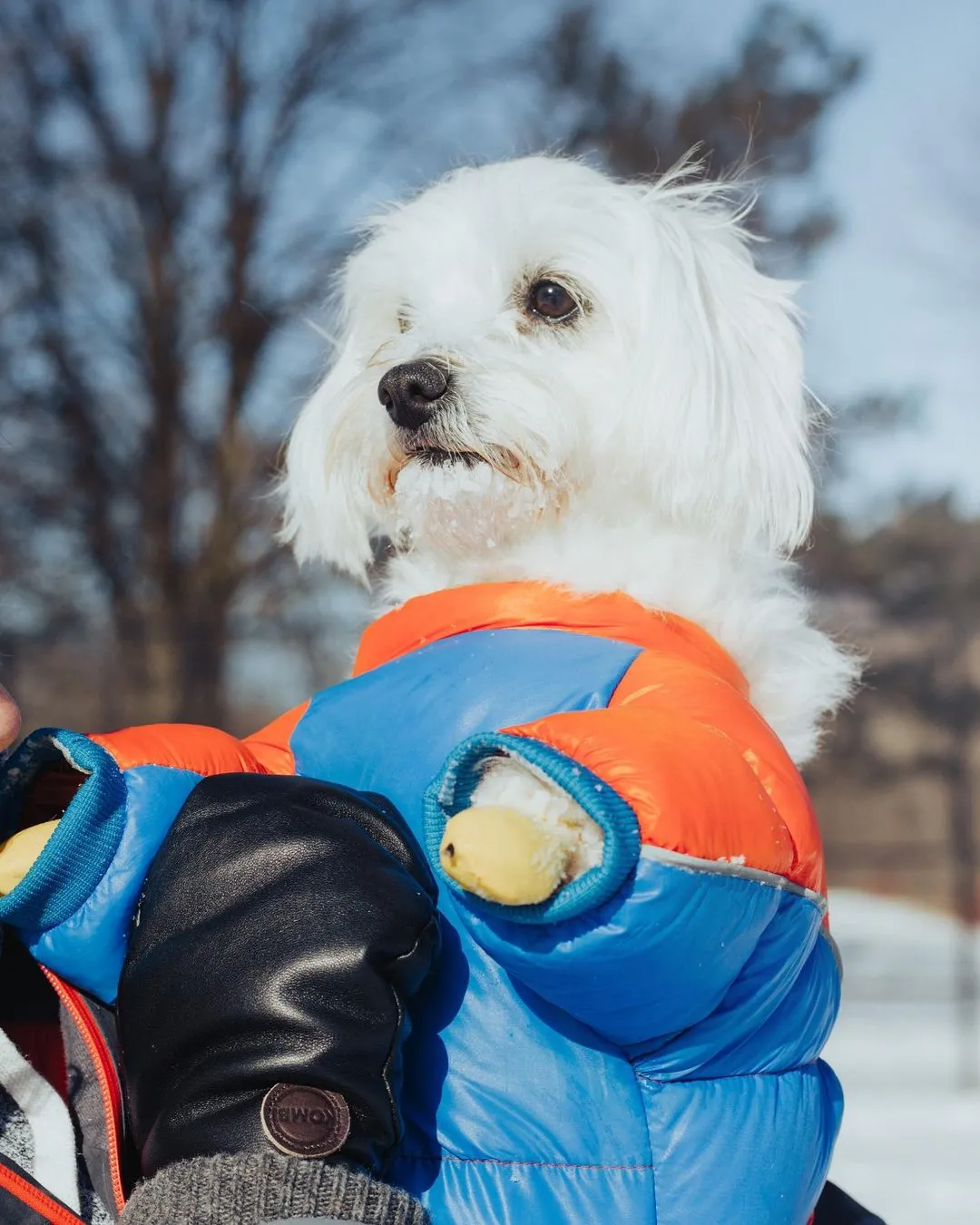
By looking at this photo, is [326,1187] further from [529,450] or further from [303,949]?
[529,450]

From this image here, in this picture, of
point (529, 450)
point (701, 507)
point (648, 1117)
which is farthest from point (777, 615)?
point (648, 1117)

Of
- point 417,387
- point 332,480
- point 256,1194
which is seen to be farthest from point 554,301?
point 256,1194

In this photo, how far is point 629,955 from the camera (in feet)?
3.00

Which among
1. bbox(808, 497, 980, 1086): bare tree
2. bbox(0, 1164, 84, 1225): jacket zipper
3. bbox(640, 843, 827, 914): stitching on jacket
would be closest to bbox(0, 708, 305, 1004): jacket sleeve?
bbox(0, 1164, 84, 1225): jacket zipper

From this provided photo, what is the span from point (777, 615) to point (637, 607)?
0.23 metres

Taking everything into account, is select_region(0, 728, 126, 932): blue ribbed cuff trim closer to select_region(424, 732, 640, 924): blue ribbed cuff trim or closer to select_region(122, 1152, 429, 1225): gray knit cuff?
select_region(122, 1152, 429, 1225): gray knit cuff

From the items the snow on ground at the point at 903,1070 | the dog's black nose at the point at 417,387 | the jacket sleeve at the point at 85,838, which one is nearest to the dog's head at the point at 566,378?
the dog's black nose at the point at 417,387

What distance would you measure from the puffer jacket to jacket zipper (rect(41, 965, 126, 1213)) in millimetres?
19

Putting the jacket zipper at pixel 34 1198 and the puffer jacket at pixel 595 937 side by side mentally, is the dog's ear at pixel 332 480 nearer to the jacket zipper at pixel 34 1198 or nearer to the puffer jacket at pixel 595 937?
the puffer jacket at pixel 595 937

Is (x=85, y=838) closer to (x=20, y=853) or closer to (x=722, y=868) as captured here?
(x=20, y=853)

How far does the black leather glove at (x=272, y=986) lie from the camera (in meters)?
0.94

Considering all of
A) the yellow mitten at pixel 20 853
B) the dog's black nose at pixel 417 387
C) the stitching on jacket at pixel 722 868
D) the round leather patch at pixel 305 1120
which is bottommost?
the round leather patch at pixel 305 1120

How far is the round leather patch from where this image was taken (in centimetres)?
92

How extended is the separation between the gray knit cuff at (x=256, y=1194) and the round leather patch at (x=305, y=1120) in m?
0.01
